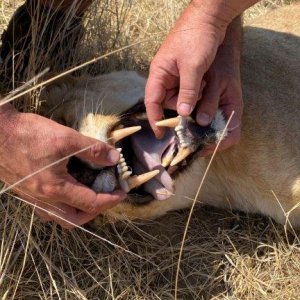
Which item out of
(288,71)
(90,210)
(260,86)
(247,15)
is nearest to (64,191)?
(90,210)

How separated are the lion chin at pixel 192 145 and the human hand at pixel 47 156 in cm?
11

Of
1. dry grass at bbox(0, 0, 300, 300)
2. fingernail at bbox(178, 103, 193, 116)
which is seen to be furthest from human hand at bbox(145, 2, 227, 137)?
dry grass at bbox(0, 0, 300, 300)

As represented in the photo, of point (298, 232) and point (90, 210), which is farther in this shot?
point (298, 232)

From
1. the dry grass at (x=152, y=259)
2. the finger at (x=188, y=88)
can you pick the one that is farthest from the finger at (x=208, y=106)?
the dry grass at (x=152, y=259)

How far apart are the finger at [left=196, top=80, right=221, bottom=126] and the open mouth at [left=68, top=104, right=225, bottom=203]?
0.03 meters

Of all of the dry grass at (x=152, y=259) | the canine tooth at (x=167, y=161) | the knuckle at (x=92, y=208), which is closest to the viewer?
→ the knuckle at (x=92, y=208)

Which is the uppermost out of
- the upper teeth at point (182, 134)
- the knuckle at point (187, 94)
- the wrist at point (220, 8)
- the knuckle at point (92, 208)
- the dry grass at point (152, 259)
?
the wrist at point (220, 8)

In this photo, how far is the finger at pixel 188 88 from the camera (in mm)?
1916

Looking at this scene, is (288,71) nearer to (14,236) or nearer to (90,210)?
(90,210)

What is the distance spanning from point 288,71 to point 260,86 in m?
0.16

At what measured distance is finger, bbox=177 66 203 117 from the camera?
1.92 meters

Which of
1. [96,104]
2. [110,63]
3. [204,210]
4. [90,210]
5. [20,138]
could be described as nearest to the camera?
[20,138]

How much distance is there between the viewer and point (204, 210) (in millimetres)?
2537

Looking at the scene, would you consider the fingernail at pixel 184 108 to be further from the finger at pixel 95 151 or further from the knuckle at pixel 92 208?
the knuckle at pixel 92 208
